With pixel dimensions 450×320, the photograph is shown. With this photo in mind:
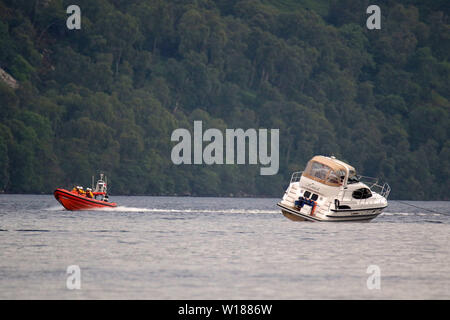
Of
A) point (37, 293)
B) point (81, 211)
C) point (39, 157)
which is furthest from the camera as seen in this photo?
point (39, 157)

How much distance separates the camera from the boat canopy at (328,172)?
253 ft

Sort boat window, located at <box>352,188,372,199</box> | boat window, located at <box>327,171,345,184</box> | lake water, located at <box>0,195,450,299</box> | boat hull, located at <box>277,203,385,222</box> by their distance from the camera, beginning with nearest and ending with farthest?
1. lake water, located at <box>0,195,450,299</box>
2. boat window, located at <box>327,171,345,184</box>
3. boat hull, located at <box>277,203,385,222</box>
4. boat window, located at <box>352,188,372,199</box>

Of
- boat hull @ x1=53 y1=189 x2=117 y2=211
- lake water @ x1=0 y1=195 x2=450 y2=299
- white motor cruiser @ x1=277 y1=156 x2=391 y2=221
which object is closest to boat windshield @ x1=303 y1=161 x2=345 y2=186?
white motor cruiser @ x1=277 y1=156 x2=391 y2=221

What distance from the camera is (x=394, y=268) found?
4962 centimetres

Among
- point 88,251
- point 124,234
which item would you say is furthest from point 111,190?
point 88,251

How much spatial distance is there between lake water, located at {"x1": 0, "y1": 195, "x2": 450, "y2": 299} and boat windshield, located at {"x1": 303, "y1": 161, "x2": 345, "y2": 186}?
14.1 ft

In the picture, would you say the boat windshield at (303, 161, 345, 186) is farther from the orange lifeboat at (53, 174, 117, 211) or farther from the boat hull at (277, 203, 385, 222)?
the orange lifeboat at (53, 174, 117, 211)

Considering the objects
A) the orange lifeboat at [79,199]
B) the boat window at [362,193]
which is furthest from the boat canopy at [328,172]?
the orange lifeboat at [79,199]

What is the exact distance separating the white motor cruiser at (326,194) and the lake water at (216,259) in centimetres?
152

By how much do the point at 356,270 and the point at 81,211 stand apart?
5466 cm

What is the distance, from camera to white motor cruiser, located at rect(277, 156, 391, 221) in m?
77.4

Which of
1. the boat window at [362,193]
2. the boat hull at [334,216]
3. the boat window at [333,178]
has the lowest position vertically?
the boat hull at [334,216]

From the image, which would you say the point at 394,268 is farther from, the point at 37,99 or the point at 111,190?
the point at 37,99

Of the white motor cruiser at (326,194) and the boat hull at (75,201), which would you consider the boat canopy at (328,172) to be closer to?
the white motor cruiser at (326,194)
